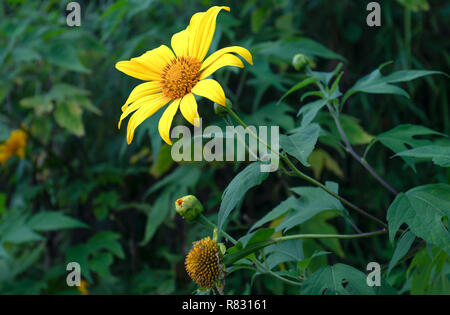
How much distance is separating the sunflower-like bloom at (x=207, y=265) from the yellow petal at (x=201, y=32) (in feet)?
0.83

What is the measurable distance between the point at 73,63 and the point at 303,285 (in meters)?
0.98

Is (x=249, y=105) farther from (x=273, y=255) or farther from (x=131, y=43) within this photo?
(x=273, y=255)

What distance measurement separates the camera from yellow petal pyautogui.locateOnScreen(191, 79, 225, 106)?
0.52 metres

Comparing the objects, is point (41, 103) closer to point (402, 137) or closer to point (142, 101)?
point (142, 101)

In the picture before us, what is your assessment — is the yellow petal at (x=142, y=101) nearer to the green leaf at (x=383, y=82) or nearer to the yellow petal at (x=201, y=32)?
the yellow petal at (x=201, y=32)

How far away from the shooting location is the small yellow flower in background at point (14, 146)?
55.5 inches

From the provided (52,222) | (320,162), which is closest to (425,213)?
(320,162)

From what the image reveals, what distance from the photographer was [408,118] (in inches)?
57.4

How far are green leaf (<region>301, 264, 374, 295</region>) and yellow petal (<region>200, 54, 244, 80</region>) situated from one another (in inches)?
10.8

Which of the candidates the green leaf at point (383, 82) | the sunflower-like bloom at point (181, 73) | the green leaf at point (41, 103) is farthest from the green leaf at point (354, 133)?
the green leaf at point (41, 103)

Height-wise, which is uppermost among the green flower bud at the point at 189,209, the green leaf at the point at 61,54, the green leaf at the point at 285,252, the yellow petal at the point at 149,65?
the green leaf at the point at 61,54
